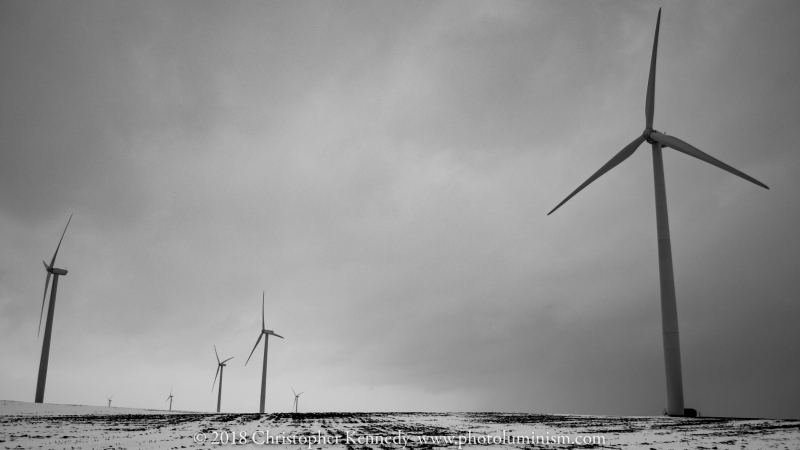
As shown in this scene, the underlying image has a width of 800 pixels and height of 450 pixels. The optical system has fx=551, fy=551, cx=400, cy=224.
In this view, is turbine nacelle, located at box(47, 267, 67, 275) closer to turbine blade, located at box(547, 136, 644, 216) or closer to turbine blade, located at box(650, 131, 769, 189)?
turbine blade, located at box(547, 136, 644, 216)

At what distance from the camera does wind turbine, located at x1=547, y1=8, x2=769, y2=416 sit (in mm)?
63469

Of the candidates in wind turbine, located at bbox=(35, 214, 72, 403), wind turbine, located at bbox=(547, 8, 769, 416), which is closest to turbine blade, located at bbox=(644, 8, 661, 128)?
wind turbine, located at bbox=(547, 8, 769, 416)

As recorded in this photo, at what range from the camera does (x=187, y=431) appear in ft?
142

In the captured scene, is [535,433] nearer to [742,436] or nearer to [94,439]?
[742,436]

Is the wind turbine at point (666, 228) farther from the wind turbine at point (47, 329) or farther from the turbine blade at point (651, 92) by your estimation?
the wind turbine at point (47, 329)

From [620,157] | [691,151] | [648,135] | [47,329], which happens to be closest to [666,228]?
[691,151]

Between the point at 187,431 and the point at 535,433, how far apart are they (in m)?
27.1

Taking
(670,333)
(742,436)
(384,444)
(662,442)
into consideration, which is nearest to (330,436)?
(384,444)

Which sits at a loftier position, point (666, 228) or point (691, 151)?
point (691, 151)

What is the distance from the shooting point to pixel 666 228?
69.8 m

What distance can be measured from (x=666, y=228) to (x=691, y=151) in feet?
39.7

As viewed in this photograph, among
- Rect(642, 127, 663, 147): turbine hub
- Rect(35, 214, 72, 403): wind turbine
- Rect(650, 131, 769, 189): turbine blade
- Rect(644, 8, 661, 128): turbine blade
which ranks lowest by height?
Rect(35, 214, 72, 403): wind turbine

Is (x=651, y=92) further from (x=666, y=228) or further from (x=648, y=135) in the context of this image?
(x=666, y=228)

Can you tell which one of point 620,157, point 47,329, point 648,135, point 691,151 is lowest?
point 47,329
